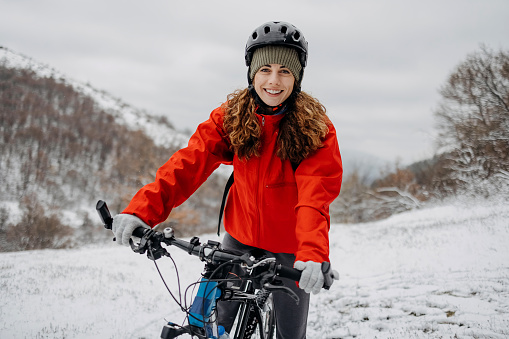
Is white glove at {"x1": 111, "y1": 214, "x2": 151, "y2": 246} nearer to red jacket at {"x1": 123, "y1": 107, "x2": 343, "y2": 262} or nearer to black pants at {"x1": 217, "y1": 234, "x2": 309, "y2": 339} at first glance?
red jacket at {"x1": 123, "y1": 107, "x2": 343, "y2": 262}

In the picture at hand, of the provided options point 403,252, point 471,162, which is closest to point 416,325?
point 403,252

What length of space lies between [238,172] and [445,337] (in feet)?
11.0

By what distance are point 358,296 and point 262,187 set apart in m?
4.51

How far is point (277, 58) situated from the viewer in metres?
2.23

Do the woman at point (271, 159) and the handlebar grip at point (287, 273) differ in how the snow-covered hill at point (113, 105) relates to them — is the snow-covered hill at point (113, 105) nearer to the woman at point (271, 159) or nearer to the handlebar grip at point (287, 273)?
the woman at point (271, 159)

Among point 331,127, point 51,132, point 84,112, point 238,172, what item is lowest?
point 238,172

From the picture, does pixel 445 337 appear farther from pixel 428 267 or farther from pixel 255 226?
pixel 428 267

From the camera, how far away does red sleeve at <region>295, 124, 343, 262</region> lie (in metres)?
1.72

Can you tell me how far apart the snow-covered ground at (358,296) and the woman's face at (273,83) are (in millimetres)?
3489

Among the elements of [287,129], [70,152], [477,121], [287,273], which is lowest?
[287,273]

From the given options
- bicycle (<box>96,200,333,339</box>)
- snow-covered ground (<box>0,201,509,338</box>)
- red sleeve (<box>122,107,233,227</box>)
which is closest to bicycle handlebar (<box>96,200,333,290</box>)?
bicycle (<box>96,200,333,339</box>)

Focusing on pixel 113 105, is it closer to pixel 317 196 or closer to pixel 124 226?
pixel 124 226

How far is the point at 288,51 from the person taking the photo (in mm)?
2275

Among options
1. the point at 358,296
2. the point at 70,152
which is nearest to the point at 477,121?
the point at 358,296
